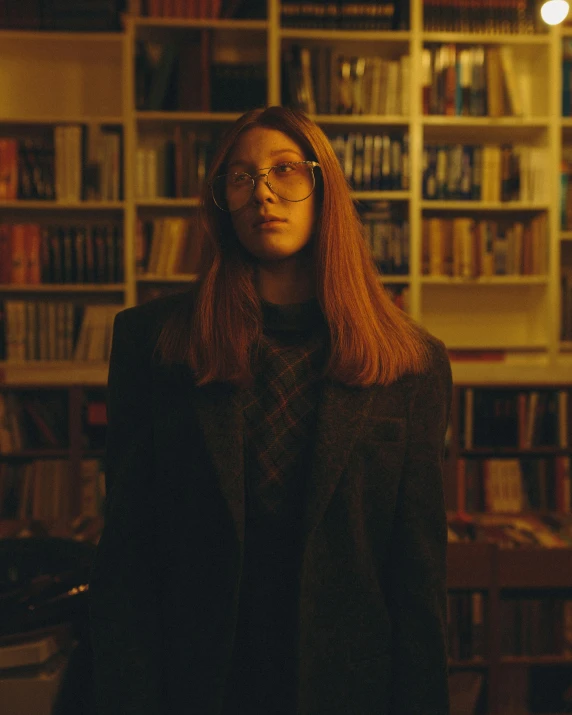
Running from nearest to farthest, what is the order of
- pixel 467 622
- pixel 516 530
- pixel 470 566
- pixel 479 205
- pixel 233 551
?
pixel 233 551, pixel 470 566, pixel 467 622, pixel 516 530, pixel 479 205

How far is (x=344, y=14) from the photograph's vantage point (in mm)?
2748

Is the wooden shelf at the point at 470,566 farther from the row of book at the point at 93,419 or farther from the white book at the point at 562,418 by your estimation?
the row of book at the point at 93,419

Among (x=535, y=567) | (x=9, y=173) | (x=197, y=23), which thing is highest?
(x=197, y=23)

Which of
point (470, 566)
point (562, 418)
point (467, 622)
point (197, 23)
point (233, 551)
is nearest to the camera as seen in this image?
point (233, 551)

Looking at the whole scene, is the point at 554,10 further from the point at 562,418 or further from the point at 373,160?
the point at 562,418

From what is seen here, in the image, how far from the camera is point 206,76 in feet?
8.98

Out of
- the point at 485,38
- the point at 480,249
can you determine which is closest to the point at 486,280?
the point at 480,249

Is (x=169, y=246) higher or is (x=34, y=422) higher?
(x=169, y=246)

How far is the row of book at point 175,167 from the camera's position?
109 inches

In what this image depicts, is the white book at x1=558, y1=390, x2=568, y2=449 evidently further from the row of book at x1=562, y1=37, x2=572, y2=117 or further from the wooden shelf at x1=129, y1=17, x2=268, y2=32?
the wooden shelf at x1=129, y1=17, x2=268, y2=32

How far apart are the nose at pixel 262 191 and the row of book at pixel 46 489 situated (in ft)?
6.24

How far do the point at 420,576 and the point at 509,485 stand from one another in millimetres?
1823

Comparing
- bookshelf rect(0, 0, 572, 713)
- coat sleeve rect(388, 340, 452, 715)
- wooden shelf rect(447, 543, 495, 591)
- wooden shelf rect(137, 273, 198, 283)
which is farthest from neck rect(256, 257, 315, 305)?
wooden shelf rect(137, 273, 198, 283)

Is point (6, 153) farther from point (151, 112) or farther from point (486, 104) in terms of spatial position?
point (486, 104)
